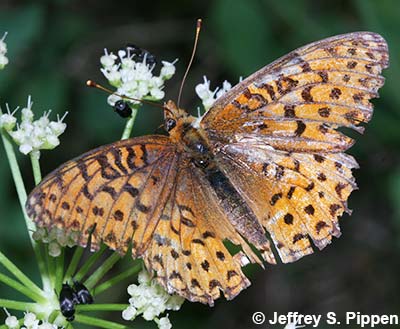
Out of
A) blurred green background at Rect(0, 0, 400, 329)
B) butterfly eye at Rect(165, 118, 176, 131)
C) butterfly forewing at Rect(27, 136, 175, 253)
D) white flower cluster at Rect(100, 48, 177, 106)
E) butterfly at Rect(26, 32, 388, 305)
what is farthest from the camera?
blurred green background at Rect(0, 0, 400, 329)

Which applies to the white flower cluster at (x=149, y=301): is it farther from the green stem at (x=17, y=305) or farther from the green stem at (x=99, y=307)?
the green stem at (x=17, y=305)

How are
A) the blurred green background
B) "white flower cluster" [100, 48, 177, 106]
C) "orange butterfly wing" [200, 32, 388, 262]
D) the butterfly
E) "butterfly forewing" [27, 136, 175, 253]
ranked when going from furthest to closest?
the blurred green background
"white flower cluster" [100, 48, 177, 106]
"orange butterfly wing" [200, 32, 388, 262]
the butterfly
"butterfly forewing" [27, 136, 175, 253]

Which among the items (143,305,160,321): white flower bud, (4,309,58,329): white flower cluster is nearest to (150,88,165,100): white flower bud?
(143,305,160,321): white flower bud

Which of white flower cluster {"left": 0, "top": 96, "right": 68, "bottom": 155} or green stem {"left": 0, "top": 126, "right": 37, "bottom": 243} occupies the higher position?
white flower cluster {"left": 0, "top": 96, "right": 68, "bottom": 155}

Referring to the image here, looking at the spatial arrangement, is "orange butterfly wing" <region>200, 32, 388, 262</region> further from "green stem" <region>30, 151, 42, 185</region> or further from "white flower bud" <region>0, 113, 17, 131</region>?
"white flower bud" <region>0, 113, 17, 131</region>

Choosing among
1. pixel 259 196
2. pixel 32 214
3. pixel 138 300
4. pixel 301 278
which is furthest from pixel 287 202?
pixel 301 278

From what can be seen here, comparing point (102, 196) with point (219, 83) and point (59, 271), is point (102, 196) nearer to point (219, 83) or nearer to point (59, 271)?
point (59, 271)

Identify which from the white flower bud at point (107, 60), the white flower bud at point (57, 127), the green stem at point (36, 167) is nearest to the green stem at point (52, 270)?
the green stem at point (36, 167)

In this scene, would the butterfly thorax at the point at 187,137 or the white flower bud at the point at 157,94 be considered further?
the white flower bud at the point at 157,94
